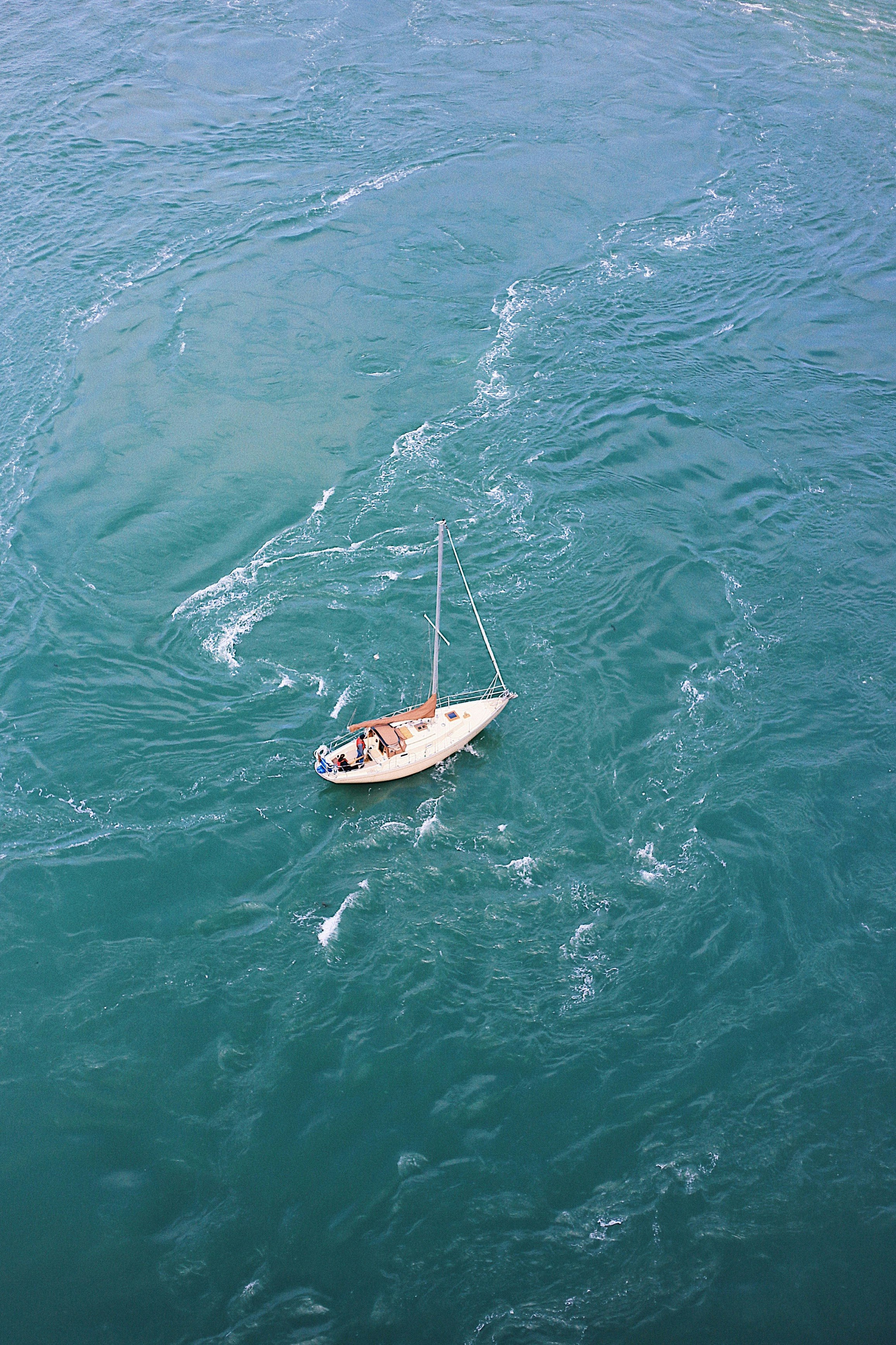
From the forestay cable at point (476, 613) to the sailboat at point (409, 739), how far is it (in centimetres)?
214

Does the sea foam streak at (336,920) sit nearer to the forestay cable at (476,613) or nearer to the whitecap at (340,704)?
the whitecap at (340,704)

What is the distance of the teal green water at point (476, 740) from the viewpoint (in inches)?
1561

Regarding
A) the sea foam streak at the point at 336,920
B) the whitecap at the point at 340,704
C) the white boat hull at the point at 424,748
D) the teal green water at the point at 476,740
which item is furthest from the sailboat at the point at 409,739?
the sea foam streak at the point at 336,920

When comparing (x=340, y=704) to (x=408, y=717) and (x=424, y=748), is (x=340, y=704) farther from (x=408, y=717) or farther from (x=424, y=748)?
(x=424, y=748)

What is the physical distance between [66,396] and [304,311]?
20.7 m

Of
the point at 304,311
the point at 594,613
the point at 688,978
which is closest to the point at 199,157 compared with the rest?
the point at 304,311

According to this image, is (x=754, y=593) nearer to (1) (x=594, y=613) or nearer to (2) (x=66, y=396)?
(1) (x=594, y=613)

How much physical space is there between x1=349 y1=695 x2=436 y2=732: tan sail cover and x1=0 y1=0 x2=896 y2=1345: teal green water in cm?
274

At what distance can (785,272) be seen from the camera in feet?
291

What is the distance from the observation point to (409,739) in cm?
5316

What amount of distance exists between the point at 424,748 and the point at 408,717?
6.44 ft

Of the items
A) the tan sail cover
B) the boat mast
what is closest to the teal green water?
the boat mast

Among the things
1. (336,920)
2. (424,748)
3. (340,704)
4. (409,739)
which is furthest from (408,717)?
(336,920)

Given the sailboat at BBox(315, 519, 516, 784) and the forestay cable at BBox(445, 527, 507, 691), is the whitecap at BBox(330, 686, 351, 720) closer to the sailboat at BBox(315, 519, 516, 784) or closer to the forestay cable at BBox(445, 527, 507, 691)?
the sailboat at BBox(315, 519, 516, 784)
